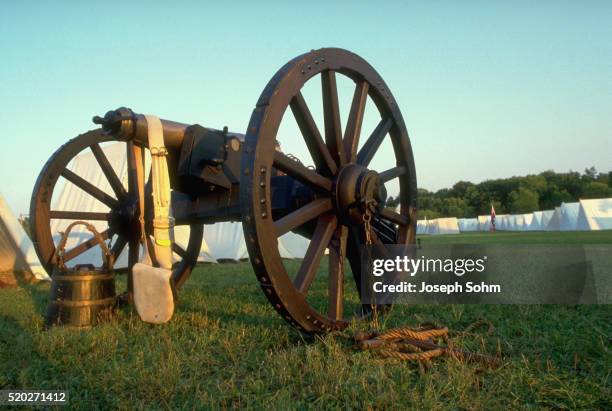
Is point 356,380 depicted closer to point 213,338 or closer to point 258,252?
point 258,252

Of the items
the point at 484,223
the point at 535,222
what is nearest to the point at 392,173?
the point at 535,222

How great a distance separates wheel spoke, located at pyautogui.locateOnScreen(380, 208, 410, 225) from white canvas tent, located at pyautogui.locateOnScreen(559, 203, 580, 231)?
33914 mm

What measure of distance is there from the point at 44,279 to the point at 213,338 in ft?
18.4

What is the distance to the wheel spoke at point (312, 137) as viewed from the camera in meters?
2.77

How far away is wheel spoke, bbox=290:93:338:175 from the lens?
2768mm

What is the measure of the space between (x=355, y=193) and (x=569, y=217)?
1422 inches

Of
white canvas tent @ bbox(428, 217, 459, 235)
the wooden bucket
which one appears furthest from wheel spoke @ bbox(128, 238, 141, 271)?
white canvas tent @ bbox(428, 217, 459, 235)

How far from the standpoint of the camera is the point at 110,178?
436 centimetres

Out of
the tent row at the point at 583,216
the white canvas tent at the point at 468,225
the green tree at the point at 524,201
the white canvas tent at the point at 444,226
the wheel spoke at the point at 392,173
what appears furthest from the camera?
the green tree at the point at 524,201

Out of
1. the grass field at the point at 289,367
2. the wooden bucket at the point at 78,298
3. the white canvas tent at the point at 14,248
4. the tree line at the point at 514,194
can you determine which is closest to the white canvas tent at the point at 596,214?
the grass field at the point at 289,367

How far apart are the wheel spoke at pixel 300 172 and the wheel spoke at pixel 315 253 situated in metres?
0.21

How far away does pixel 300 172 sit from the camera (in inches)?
105

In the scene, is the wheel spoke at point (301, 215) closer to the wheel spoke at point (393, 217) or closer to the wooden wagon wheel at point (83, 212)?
the wheel spoke at point (393, 217)

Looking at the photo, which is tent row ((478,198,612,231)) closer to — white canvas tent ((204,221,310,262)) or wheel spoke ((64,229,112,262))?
white canvas tent ((204,221,310,262))
